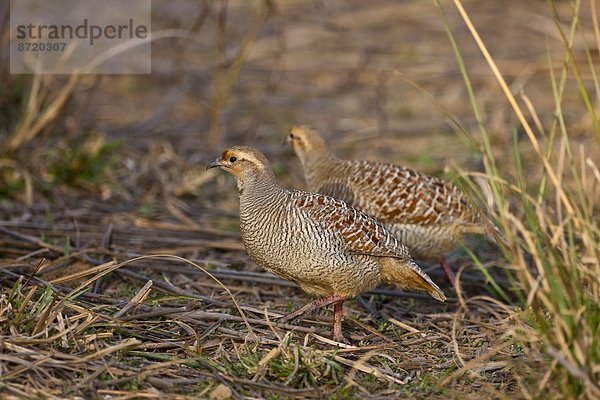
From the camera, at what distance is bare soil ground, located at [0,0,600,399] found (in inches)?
171

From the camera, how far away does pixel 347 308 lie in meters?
5.72

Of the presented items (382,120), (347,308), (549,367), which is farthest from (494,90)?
(549,367)

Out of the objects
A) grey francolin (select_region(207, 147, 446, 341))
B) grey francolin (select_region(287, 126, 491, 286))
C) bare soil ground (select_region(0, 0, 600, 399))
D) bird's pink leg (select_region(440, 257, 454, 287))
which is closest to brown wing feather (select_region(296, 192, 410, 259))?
grey francolin (select_region(207, 147, 446, 341))

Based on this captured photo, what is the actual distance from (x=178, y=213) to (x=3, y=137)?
197cm

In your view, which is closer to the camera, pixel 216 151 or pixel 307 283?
pixel 307 283

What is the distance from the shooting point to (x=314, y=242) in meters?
4.97

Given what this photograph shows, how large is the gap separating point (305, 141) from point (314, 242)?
194 cm

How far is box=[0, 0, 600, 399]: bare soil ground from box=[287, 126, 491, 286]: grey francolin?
0.33 metres

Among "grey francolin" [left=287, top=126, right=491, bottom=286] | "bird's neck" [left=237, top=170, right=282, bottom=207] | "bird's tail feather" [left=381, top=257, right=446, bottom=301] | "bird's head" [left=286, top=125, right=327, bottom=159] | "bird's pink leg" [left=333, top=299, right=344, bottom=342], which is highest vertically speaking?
"bird's head" [left=286, top=125, right=327, bottom=159]

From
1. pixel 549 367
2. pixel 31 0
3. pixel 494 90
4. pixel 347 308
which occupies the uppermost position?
pixel 31 0

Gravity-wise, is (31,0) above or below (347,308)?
above

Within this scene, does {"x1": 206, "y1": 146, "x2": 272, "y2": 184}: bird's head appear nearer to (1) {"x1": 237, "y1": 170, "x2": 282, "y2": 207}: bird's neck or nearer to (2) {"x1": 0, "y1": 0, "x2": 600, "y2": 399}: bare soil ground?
(1) {"x1": 237, "y1": 170, "x2": 282, "y2": 207}: bird's neck

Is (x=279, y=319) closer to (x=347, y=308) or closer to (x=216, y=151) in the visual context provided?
(x=347, y=308)

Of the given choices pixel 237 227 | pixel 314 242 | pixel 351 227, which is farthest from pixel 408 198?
pixel 237 227
